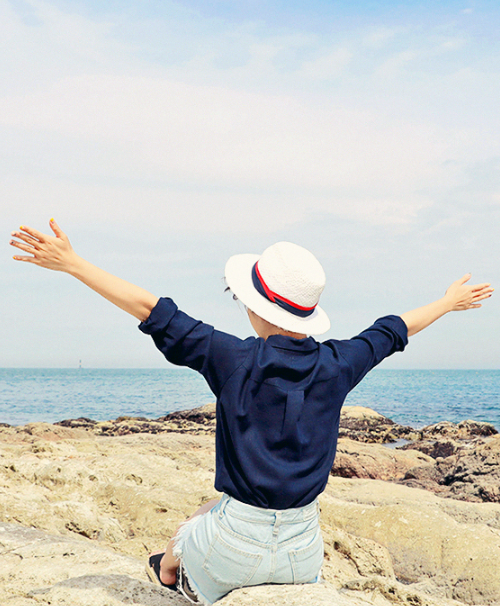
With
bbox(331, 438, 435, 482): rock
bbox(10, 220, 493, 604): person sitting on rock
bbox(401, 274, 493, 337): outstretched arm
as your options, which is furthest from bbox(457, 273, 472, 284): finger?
bbox(331, 438, 435, 482): rock

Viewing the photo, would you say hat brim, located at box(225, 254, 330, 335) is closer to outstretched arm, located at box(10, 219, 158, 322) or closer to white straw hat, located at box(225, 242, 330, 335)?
white straw hat, located at box(225, 242, 330, 335)

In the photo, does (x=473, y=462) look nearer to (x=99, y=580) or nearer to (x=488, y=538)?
(x=488, y=538)

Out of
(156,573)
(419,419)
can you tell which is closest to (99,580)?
(156,573)

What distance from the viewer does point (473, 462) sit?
26.5ft

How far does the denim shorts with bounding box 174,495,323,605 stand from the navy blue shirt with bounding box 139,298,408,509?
71 millimetres

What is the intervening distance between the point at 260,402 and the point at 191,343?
1.16 ft

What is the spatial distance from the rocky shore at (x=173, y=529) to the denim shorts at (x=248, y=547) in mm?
86

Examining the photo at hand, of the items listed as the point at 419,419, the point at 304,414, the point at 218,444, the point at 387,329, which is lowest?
the point at 419,419

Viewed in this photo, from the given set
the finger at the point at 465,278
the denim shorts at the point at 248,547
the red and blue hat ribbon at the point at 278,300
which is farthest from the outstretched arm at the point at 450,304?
the denim shorts at the point at 248,547

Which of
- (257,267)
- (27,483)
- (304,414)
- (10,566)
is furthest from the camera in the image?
(27,483)

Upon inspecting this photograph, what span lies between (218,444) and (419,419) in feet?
73.2

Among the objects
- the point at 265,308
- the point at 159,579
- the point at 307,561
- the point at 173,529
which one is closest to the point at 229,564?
the point at 307,561

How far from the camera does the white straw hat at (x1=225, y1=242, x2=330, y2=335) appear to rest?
7.12 ft

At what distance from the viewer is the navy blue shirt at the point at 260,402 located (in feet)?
6.55
